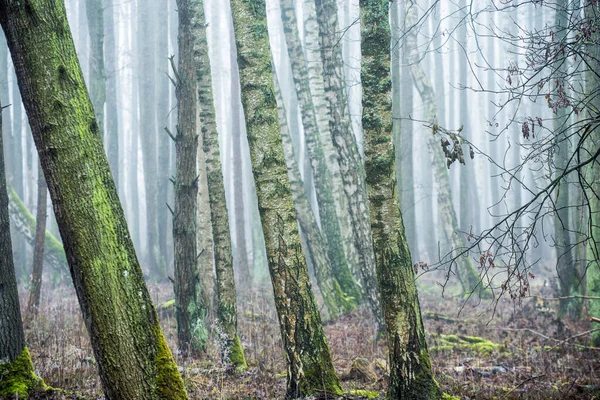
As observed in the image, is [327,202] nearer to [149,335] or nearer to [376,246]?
[376,246]

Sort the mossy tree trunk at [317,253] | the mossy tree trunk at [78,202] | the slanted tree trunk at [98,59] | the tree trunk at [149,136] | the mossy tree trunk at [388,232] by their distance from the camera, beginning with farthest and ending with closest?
the tree trunk at [149,136] → the slanted tree trunk at [98,59] → the mossy tree trunk at [317,253] → the mossy tree trunk at [388,232] → the mossy tree trunk at [78,202]

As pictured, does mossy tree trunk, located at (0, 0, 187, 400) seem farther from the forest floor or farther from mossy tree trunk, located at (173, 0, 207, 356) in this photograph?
mossy tree trunk, located at (173, 0, 207, 356)

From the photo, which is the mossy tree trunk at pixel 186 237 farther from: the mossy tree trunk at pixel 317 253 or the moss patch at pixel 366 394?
the mossy tree trunk at pixel 317 253

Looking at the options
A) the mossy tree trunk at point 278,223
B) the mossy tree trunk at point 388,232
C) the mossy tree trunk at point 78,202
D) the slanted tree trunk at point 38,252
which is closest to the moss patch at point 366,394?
the mossy tree trunk at point 278,223

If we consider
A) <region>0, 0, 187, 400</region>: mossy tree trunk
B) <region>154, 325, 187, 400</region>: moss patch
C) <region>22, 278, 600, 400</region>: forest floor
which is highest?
<region>0, 0, 187, 400</region>: mossy tree trunk

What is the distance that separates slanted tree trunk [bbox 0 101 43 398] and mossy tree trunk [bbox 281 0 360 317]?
7.93 m

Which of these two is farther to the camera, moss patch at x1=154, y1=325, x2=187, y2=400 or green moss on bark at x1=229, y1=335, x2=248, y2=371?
green moss on bark at x1=229, y1=335, x2=248, y2=371

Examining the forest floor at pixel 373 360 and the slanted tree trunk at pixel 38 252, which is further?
the slanted tree trunk at pixel 38 252

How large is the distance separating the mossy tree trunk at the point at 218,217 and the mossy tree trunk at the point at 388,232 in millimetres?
2757

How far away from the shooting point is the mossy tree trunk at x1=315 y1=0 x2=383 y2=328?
382 inches

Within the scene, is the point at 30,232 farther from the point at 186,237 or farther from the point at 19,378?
the point at 19,378

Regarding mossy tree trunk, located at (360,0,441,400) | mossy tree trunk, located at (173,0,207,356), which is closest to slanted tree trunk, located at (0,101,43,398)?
mossy tree trunk, located at (173,0,207,356)

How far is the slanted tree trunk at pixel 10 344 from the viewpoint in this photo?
5.35 metres

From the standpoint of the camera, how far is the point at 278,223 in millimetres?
5438
